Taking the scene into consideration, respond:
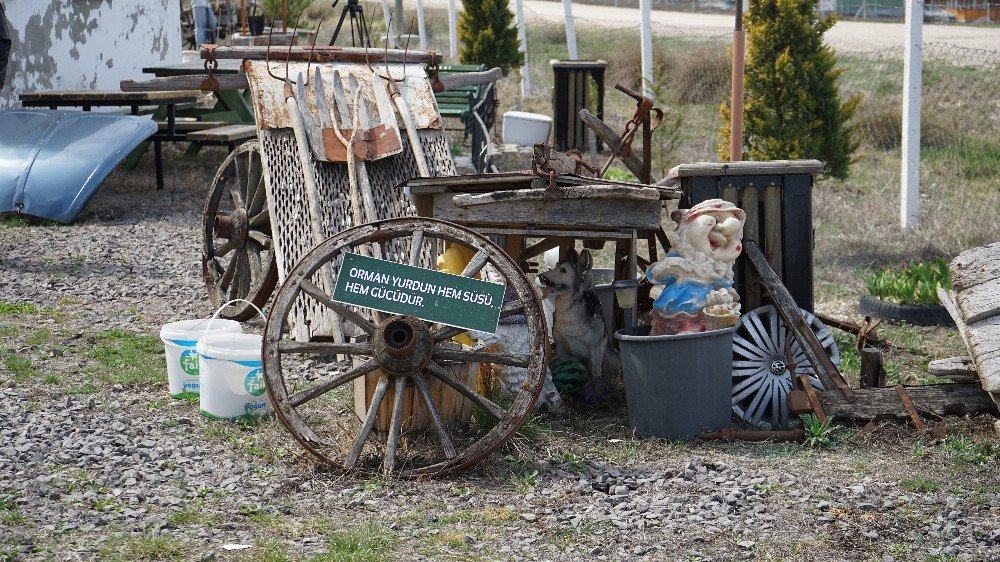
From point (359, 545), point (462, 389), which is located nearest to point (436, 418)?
point (462, 389)

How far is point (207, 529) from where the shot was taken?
3787mm

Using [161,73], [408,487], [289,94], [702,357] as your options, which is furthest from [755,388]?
[161,73]

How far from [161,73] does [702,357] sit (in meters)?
9.56

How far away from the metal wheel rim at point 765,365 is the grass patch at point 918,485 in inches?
37.0

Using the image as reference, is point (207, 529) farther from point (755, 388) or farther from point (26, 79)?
point (26, 79)

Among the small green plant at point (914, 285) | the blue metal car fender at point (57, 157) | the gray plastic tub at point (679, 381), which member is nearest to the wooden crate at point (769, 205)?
the gray plastic tub at point (679, 381)

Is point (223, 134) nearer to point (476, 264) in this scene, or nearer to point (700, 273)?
point (700, 273)

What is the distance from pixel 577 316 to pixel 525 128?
8.80m

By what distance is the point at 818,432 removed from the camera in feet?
15.8

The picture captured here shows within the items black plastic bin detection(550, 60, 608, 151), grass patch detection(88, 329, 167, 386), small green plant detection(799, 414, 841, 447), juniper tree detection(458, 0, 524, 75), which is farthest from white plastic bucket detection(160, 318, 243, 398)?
juniper tree detection(458, 0, 524, 75)

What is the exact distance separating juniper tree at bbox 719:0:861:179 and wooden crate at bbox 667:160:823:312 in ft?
11.9

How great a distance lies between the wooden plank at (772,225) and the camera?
5797 mm

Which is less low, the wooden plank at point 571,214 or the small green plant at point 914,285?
the wooden plank at point 571,214

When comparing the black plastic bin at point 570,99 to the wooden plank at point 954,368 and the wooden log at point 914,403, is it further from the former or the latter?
the wooden log at point 914,403
